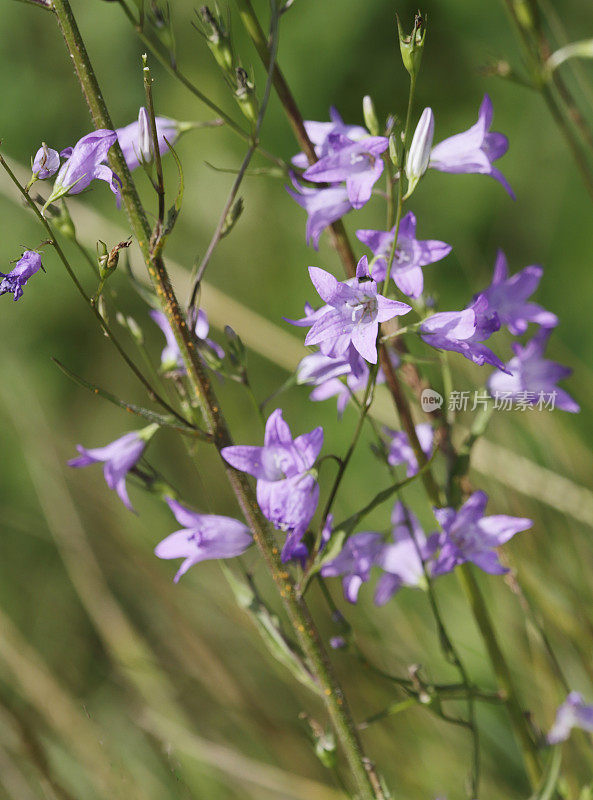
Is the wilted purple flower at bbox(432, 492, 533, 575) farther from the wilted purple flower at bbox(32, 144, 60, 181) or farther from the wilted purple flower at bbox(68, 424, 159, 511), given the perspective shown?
the wilted purple flower at bbox(32, 144, 60, 181)

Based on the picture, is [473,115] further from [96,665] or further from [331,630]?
[96,665]

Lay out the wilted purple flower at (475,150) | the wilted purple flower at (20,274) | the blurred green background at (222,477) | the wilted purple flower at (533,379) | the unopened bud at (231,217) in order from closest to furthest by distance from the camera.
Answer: the wilted purple flower at (20,274) < the unopened bud at (231,217) < the wilted purple flower at (475,150) < the wilted purple flower at (533,379) < the blurred green background at (222,477)

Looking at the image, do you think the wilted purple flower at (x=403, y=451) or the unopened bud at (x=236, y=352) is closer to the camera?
the unopened bud at (x=236, y=352)

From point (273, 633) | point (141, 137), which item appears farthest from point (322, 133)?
point (273, 633)

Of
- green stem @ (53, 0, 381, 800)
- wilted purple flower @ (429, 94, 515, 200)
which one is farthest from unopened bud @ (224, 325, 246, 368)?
wilted purple flower @ (429, 94, 515, 200)

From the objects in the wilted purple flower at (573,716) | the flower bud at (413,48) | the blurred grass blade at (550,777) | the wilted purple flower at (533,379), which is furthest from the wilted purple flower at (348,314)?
the wilted purple flower at (573,716)

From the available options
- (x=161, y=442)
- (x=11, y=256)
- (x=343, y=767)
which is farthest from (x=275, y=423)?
(x=11, y=256)

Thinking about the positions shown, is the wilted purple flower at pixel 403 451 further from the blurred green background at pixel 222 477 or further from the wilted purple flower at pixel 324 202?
the blurred green background at pixel 222 477
